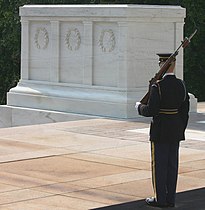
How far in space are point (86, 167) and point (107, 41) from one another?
6392 mm

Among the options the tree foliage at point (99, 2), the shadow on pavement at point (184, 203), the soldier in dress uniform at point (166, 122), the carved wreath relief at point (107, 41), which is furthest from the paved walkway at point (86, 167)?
the tree foliage at point (99, 2)

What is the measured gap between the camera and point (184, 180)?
10.8 metres

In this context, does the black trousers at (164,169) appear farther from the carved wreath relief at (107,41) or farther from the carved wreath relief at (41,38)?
the carved wreath relief at (41,38)

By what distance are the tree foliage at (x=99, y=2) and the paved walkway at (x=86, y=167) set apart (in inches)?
406


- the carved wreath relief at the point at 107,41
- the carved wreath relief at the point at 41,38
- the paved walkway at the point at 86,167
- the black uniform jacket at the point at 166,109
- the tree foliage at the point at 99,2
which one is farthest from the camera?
the tree foliage at the point at 99,2

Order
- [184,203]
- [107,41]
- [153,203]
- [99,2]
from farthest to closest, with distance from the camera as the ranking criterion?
1. [99,2]
2. [107,41]
3. [184,203]
4. [153,203]

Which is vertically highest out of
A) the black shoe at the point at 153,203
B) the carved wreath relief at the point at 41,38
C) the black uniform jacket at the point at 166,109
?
the carved wreath relief at the point at 41,38

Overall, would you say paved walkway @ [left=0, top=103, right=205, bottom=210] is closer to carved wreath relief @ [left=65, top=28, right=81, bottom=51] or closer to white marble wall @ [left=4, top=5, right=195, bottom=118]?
white marble wall @ [left=4, top=5, right=195, bottom=118]

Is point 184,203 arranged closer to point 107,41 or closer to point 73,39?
point 107,41

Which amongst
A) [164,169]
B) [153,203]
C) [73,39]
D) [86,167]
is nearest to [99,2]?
[73,39]

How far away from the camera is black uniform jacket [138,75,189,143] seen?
346 inches

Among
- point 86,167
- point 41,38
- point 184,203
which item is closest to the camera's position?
point 184,203

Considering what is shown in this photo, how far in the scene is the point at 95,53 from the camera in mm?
17938

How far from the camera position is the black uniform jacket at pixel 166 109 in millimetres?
8781
